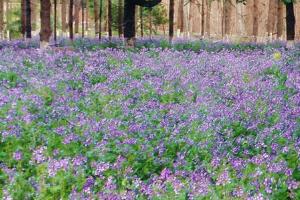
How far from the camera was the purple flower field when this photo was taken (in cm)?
434

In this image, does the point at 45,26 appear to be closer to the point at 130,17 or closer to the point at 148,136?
the point at 130,17

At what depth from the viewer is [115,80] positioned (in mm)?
9219

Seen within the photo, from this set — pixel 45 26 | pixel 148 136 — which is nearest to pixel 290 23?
pixel 45 26

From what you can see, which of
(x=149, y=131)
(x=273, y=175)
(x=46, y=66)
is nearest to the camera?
(x=273, y=175)

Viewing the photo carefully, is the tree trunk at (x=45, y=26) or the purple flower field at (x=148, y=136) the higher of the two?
the tree trunk at (x=45, y=26)

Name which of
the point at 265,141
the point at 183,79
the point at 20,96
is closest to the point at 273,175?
the point at 265,141

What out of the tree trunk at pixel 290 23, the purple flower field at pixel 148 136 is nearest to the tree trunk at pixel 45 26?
the purple flower field at pixel 148 136

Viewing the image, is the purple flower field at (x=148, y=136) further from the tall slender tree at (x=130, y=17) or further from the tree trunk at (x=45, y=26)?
the tall slender tree at (x=130, y=17)

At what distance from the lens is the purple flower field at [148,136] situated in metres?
4.34

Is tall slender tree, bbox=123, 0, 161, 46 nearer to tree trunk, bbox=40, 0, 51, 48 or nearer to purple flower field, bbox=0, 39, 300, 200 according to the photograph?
tree trunk, bbox=40, 0, 51, 48

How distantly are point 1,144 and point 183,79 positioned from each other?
166 inches

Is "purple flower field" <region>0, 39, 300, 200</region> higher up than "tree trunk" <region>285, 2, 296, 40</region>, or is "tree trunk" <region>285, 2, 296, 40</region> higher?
"tree trunk" <region>285, 2, 296, 40</region>

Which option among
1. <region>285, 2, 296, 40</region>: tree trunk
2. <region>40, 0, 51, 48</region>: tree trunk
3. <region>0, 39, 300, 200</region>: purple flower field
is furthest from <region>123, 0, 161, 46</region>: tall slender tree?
<region>0, 39, 300, 200</region>: purple flower field

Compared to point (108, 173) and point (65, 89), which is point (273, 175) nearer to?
point (108, 173)
